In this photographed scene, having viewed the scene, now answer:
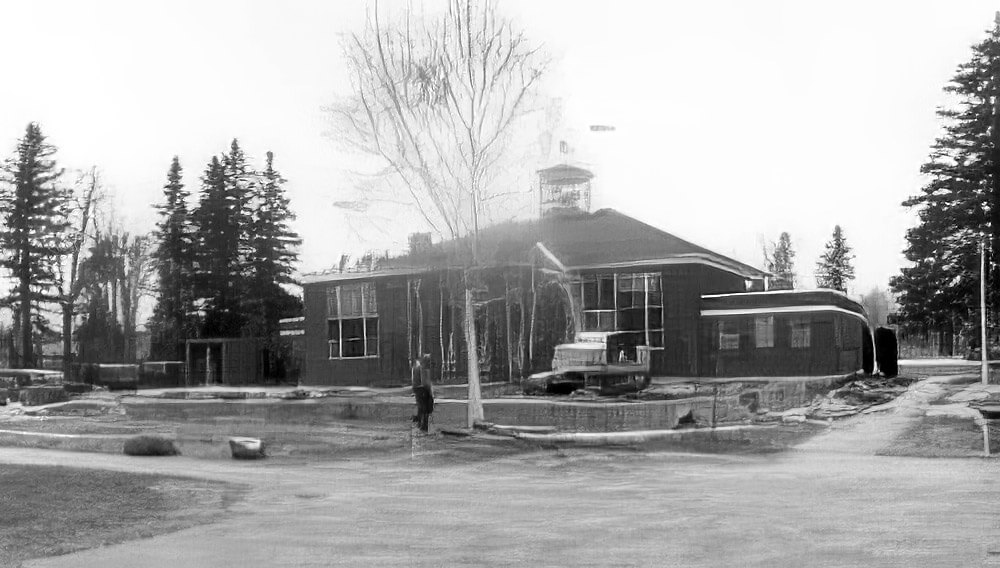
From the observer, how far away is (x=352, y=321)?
16312mm

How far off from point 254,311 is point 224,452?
78.3 inches

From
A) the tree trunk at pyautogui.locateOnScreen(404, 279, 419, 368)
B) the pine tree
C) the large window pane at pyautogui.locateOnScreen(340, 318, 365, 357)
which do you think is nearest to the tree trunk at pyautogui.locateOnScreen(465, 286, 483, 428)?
the tree trunk at pyautogui.locateOnScreen(404, 279, 419, 368)

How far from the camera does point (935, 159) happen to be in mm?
10242

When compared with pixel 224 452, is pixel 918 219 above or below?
above

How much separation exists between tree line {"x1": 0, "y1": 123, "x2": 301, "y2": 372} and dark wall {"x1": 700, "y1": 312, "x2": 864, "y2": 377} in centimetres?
524

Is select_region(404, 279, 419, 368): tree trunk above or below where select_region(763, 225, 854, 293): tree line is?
below

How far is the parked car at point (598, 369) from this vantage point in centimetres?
1238

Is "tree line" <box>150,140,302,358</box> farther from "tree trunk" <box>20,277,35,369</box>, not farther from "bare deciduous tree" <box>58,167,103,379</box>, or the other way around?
"tree trunk" <box>20,277,35,369</box>

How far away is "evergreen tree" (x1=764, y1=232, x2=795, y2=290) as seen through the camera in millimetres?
11578

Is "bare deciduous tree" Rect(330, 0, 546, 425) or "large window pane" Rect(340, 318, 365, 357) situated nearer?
"bare deciduous tree" Rect(330, 0, 546, 425)

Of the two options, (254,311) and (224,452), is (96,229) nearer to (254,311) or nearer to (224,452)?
(254,311)

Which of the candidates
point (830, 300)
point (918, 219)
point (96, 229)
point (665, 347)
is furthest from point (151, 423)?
point (918, 219)

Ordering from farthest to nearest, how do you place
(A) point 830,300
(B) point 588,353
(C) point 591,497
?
(B) point 588,353 < (A) point 830,300 < (C) point 591,497

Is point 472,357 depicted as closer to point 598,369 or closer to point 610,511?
point 598,369
